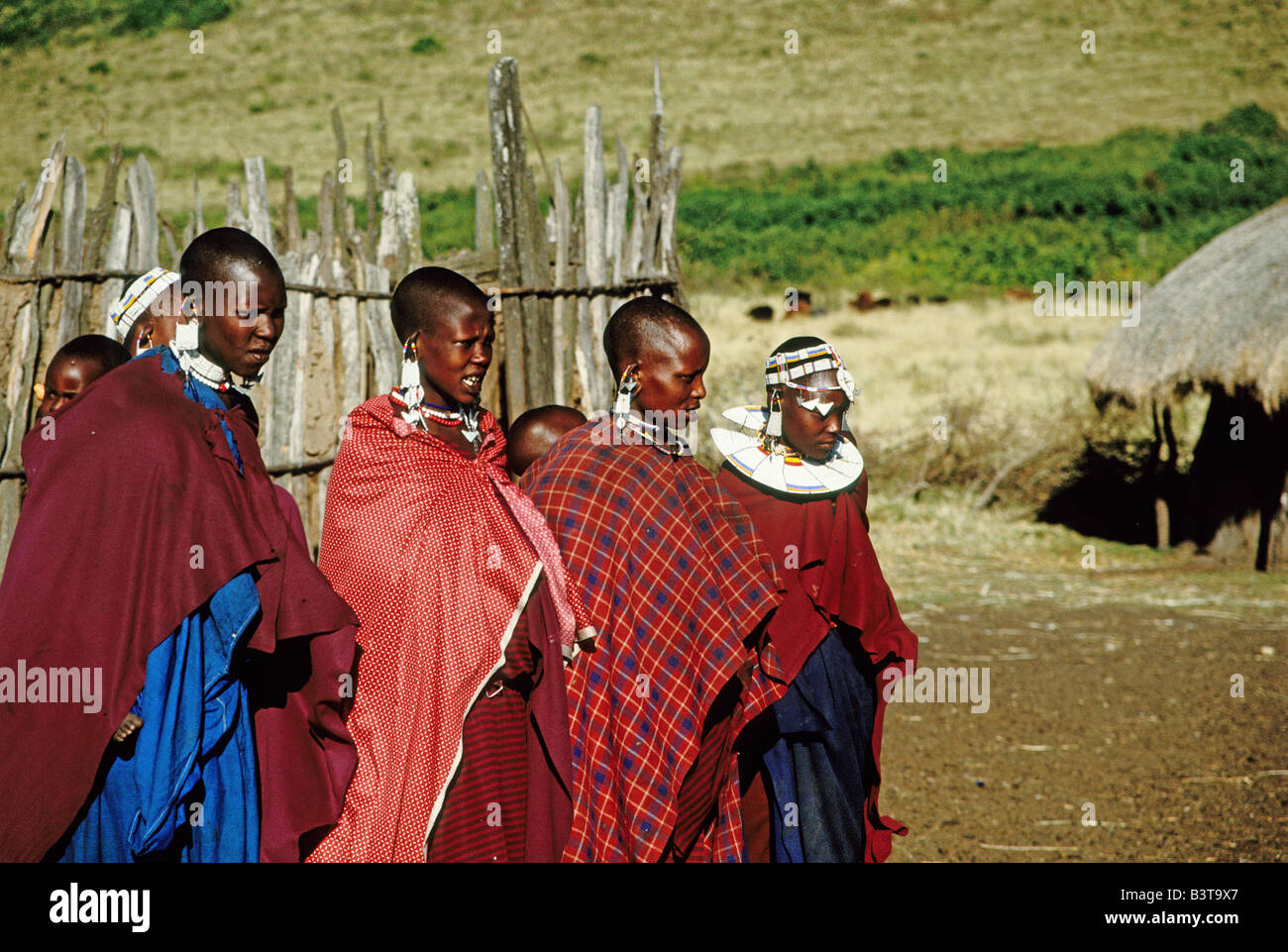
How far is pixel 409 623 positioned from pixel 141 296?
964 mm

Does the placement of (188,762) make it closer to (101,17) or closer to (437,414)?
(437,414)

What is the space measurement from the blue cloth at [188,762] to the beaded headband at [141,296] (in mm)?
259

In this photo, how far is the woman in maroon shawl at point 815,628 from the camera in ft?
10.6

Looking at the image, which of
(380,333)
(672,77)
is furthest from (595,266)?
(672,77)

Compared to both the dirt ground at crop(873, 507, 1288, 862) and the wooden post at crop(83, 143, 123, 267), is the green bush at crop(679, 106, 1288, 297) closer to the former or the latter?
the dirt ground at crop(873, 507, 1288, 862)

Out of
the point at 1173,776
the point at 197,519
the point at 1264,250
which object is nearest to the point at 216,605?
the point at 197,519

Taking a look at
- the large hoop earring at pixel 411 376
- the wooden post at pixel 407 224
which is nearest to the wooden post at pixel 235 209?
the wooden post at pixel 407 224

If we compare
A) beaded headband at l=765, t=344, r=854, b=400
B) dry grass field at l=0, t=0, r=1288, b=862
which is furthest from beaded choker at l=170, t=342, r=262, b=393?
dry grass field at l=0, t=0, r=1288, b=862

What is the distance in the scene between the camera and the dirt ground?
4594mm

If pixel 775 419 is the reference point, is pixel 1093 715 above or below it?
below

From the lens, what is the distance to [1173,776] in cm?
515

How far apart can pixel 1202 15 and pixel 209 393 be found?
5218 centimetres

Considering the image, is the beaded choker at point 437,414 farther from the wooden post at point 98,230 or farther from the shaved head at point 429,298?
the wooden post at point 98,230

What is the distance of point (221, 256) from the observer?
257 centimetres
